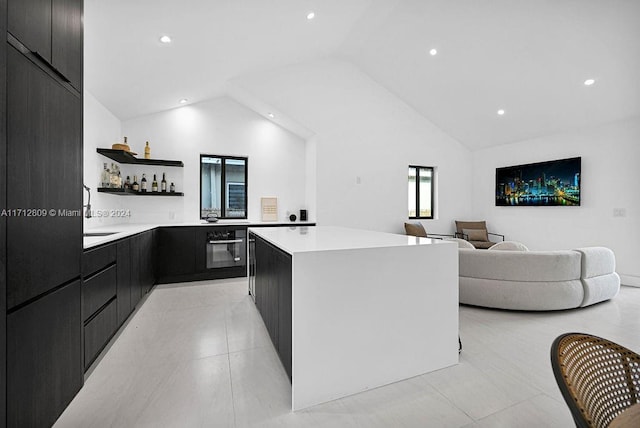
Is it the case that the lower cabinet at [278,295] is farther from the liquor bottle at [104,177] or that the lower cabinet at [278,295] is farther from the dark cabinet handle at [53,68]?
the liquor bottle at [104,177]

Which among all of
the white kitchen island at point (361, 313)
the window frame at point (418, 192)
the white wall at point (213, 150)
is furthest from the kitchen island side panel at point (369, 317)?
the window frame at point (418, 192)

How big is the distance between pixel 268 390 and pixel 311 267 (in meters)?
0.85

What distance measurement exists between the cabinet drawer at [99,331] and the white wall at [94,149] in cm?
133

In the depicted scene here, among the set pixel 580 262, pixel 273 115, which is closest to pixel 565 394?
pixel 580 262

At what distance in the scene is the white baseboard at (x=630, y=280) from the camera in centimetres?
420

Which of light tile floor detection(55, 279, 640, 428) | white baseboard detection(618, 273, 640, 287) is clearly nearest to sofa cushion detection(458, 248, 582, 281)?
light tile floor detection(55, 279, 640, 428)

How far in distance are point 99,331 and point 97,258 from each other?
0.54 meters

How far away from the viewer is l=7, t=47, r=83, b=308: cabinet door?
1077 mm

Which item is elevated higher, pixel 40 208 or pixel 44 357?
pixel 40 208

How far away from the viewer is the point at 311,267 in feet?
5.18

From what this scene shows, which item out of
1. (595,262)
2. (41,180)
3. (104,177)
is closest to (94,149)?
(104,177)

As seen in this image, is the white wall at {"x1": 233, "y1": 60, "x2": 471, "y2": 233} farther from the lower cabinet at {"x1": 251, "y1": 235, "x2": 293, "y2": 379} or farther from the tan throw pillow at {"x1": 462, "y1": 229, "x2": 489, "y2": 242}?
the lower cabinet at {"x1": 251, "y1": 235, "x2": 293, "y2": 379}

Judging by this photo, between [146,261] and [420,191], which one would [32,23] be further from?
[420,191]

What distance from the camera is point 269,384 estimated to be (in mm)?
1818
